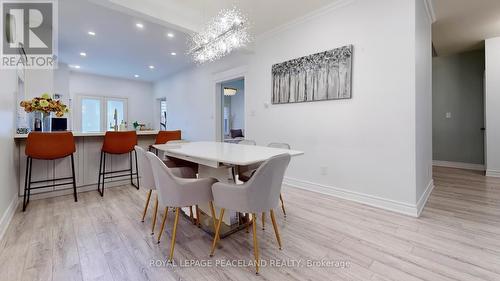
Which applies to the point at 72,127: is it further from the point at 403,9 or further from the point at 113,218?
the point at 403,9

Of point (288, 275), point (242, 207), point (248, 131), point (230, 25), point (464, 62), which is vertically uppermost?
point (464, 62)

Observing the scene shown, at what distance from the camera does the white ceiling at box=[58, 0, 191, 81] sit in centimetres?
336

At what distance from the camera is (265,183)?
61.2 inches

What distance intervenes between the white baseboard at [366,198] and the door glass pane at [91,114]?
7.25m

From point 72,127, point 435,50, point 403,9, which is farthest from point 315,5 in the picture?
point 72,127

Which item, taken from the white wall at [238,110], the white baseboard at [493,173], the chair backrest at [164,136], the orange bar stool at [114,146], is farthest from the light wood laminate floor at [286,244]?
the white wall at [238,110]

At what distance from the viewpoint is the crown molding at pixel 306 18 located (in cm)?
300

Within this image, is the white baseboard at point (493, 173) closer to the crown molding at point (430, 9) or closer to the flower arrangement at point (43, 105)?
the crown molding at point (430, 9)

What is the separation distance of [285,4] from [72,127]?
7.35 m

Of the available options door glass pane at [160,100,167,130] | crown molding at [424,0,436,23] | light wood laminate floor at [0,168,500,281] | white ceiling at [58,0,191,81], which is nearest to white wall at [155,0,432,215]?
crown molding at [424,0,436,23]

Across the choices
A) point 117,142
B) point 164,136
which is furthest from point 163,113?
point 117,142

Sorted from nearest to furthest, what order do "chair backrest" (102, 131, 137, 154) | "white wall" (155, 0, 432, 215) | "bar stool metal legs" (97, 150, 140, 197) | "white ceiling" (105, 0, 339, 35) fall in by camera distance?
"white wall" (155, 0, 432, 215) < "white ceiling" (105, 0, 339, 35) < "chair backrest" (102, 131, 137, 154) < "bar stool metal legs" (97, 150, 140, 197)

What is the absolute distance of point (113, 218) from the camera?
7.85 feet

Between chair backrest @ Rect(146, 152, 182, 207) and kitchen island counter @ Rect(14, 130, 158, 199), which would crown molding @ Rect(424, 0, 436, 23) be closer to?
chair backrest @ Rect(146, 152, 182, 207)
